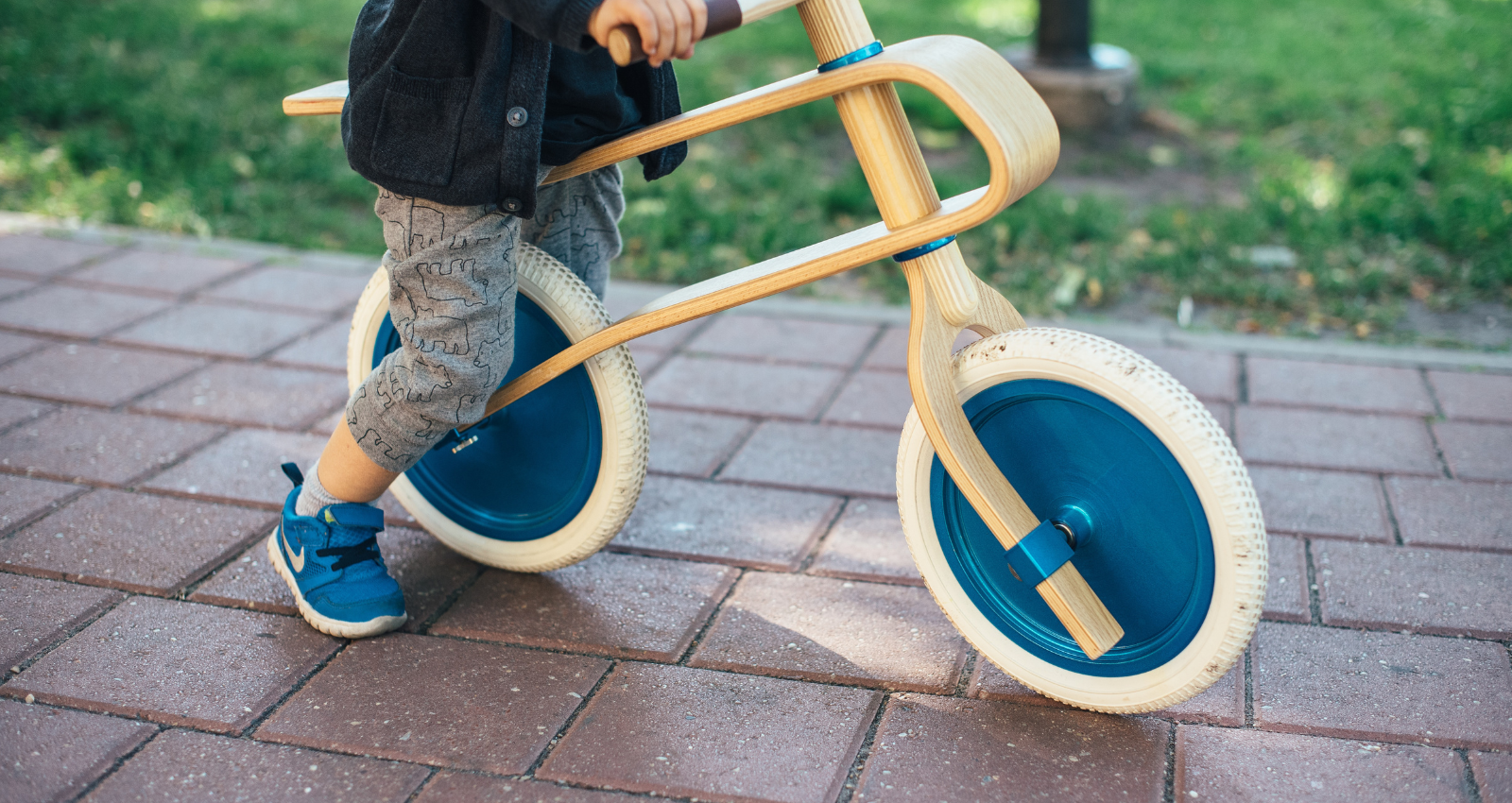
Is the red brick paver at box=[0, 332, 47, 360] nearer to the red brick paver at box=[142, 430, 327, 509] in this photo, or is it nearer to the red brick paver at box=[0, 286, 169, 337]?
the red brick paver at box=[0, 286, 169, 337]

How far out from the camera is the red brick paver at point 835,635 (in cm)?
190

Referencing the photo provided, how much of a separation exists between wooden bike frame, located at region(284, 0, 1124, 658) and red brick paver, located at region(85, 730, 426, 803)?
2.37 ft

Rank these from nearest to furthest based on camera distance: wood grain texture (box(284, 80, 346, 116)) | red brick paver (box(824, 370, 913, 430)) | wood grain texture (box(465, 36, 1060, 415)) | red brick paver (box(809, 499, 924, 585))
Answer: wood grain texture (box(465, 36, 1060, 415)), wood grain texture (box(284, 80, 346, 116)), red brick paver (box(809, 499, 924, 585)), red brick paver (box(824, 370, 913, 430))

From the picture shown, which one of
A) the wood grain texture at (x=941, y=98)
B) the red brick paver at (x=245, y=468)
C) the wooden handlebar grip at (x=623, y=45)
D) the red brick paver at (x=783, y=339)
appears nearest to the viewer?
the wooden handlebar grip at (x=623, y=45)

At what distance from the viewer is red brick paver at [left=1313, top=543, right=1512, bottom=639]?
2.03 meters

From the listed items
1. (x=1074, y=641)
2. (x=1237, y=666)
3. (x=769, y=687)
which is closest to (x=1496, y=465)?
(x=1237, y=666)

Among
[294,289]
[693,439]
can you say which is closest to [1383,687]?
[693,439]

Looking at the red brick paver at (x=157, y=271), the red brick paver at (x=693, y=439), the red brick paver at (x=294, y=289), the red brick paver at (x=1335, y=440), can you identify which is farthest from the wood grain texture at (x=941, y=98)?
the red brick paver at (x=157, y=271)

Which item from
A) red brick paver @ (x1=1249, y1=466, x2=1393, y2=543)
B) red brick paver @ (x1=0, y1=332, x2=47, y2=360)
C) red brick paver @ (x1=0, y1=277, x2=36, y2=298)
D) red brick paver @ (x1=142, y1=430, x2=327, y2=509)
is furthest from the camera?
red brick paver @ (x1=0, y1=277, x2=36, y2=298)

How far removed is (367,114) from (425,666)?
2.76ft

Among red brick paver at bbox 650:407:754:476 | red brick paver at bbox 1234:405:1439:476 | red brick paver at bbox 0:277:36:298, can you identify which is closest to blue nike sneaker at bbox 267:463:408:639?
red brick paver at bbox 650:407:754:476

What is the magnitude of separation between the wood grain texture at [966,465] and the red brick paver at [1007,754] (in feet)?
0.42

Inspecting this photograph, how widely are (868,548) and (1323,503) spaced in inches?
37.0

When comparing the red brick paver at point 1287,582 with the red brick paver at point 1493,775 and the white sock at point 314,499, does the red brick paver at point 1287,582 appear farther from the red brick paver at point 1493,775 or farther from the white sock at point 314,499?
the white sock at point 314,499
